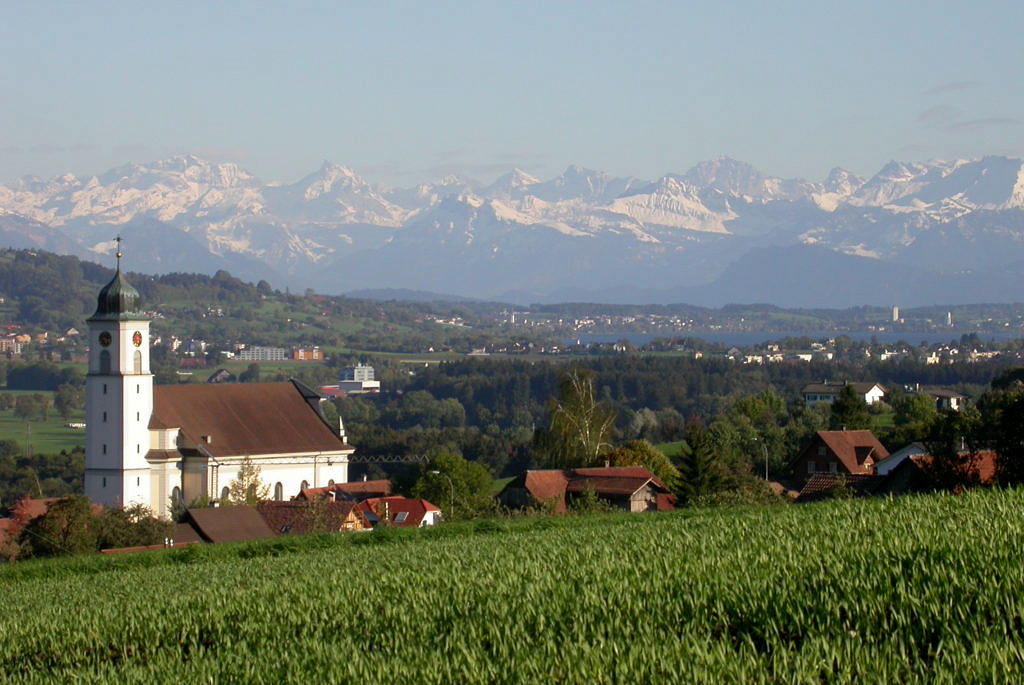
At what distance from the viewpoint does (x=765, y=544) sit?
1633 cm

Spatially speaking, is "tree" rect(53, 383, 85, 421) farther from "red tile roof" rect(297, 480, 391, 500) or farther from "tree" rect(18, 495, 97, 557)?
"tree" rect(18, 495, 97, 557)

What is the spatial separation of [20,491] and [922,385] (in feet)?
335

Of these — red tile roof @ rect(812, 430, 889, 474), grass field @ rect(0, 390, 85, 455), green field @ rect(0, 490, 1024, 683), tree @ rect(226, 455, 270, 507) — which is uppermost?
green field @ rect(0, 490, 1024, 683)

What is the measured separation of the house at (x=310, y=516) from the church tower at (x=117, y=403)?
59.4 feet

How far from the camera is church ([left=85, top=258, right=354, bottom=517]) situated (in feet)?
221

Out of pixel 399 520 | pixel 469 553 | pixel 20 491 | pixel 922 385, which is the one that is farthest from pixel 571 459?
pixel 922 385

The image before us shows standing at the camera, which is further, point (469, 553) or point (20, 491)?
point (20, 491)

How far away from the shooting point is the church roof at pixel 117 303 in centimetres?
6756

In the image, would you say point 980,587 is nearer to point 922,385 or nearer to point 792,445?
point 792,445

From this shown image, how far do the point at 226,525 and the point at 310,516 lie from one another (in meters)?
3.36

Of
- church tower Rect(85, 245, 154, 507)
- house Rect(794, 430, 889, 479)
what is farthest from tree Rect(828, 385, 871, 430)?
church tower Rect(85, 245, 154, 507)

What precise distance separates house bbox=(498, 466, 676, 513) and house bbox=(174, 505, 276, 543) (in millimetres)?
8745

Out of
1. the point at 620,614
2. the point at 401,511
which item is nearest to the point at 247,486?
the point at 401,511

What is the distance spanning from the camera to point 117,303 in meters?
67.5
